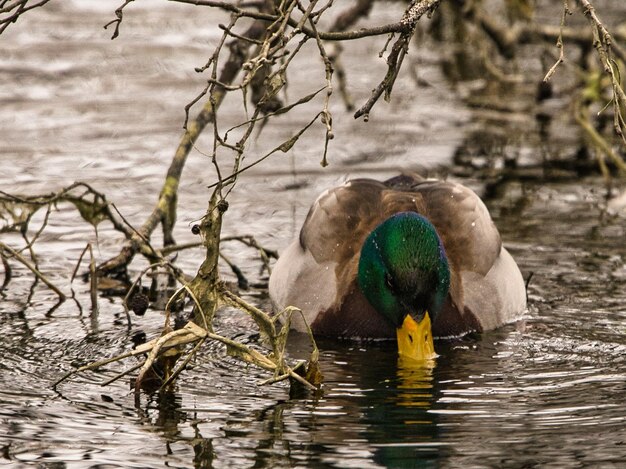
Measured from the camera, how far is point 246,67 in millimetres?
5273

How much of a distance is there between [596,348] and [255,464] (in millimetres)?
2272

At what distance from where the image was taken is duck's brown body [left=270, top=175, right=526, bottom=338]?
766cm

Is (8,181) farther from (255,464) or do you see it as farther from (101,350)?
(255,464)

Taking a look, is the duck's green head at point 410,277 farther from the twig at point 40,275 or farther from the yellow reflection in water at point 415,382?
the twig at point 40,275

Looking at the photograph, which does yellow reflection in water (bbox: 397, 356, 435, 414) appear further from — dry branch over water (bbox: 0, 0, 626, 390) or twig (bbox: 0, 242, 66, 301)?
twig (bbox: 0, 242, 66, 301)

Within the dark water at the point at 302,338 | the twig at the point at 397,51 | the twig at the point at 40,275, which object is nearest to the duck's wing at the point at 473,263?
the dark water at the point at 302,338

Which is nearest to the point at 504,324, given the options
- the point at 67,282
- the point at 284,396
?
the point at 284,396

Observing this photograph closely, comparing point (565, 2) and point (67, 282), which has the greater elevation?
point (565, 2)

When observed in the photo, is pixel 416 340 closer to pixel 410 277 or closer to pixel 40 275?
pixel 410 277

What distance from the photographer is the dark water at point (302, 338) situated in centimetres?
566

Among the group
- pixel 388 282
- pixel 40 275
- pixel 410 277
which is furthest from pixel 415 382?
pixel 40 275

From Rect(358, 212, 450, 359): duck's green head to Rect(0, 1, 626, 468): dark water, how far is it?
0.17 meters

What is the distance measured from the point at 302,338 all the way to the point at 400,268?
740 mm

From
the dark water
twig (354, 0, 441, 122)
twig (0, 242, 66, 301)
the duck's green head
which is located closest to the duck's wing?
the dark water
